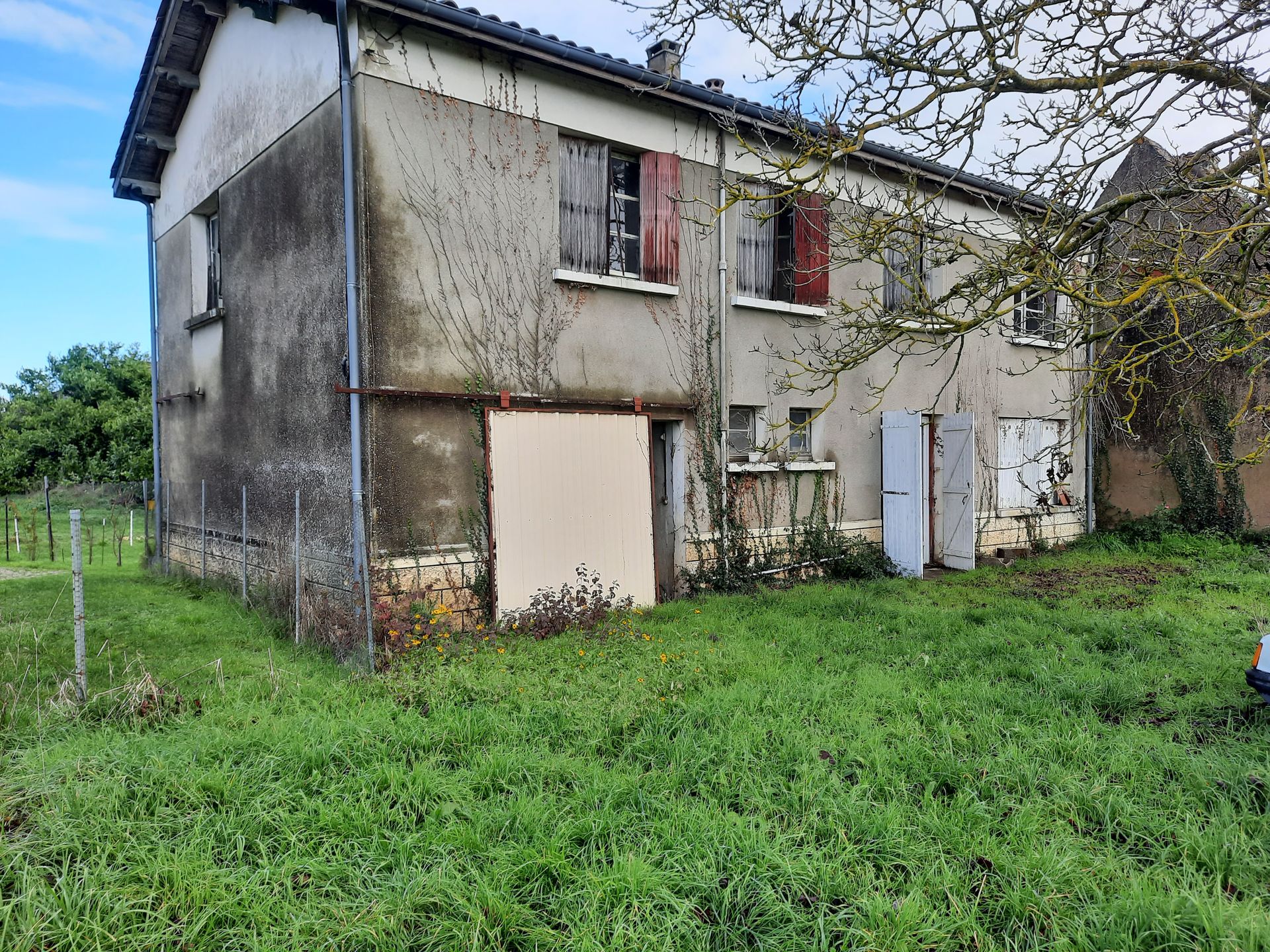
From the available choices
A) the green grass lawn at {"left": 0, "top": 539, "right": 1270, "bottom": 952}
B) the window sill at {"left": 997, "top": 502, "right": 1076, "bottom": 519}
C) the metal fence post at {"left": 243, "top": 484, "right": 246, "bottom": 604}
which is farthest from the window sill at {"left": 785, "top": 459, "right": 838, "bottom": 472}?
the metal fence post at {"left": 243, "top": 484, "right": 246, "bottom": 604}

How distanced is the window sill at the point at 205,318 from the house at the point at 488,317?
0.04 metres

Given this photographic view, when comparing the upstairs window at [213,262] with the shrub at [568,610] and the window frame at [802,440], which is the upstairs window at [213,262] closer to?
the shrub at [568,610]

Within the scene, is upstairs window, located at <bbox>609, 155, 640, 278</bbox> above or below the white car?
above

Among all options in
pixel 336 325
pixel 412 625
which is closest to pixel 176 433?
pixel 336 325

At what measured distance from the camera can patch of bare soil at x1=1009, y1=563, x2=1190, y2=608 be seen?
8.35 meters

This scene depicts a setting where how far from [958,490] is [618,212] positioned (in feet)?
21.7

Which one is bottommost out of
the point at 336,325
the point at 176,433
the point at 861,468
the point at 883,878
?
the point at 883,878

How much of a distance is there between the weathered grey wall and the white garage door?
57.9 inches

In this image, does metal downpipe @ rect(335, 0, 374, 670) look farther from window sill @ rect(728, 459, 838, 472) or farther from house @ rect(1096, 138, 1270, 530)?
house @ rect(1096, 138, 1270, 530)

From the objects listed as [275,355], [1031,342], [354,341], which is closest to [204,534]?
[275,355]

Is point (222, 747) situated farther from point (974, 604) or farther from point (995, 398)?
point (995, 398)

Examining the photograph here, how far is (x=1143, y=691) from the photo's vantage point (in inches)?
201

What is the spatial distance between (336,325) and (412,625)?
2857 millimetres

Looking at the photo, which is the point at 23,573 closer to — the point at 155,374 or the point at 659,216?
the point at 155,374
